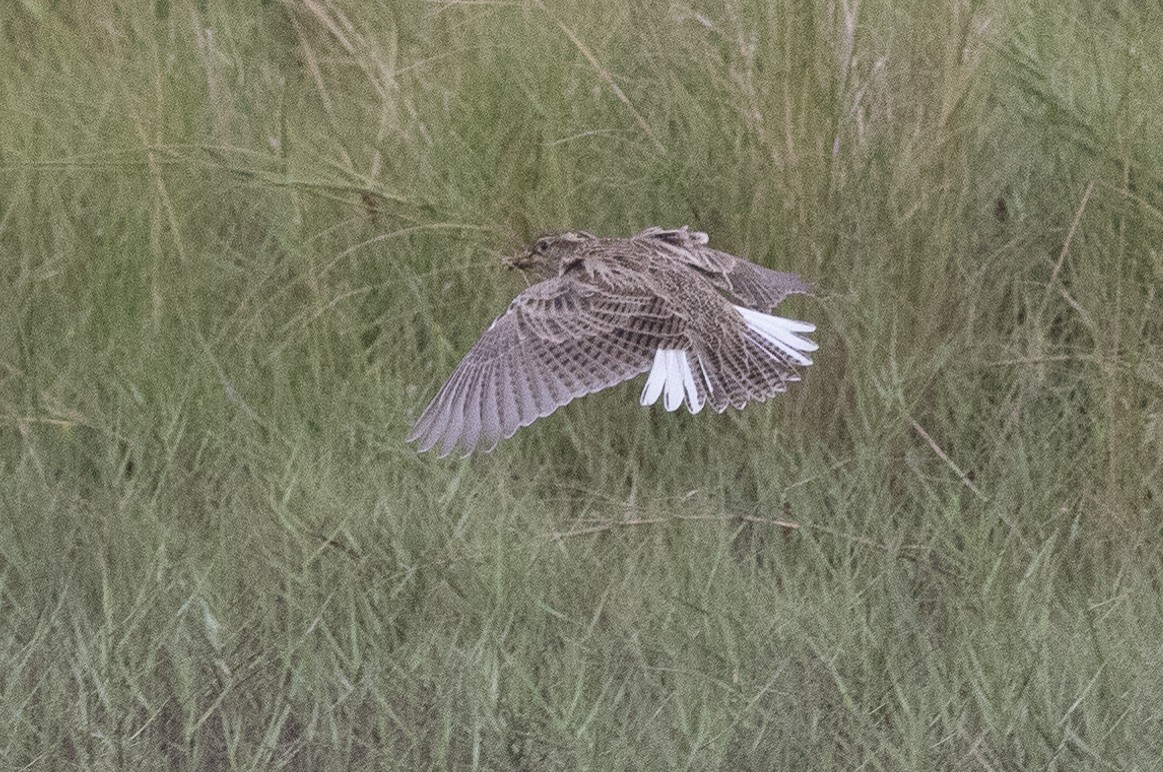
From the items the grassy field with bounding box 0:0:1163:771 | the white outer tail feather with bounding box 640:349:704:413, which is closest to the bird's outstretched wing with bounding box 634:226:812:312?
the grassy field with bounding box 0:0:1163:771

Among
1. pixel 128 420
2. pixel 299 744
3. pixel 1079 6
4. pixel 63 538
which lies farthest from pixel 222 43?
pixel 299 744

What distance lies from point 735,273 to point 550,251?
0.44 m

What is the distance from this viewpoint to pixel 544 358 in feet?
13.7

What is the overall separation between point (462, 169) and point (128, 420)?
108 cm

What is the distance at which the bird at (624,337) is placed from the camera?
410 cm

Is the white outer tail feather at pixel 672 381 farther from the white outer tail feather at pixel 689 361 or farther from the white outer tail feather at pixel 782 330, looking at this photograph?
the white outer tail feather at pixel 782 330

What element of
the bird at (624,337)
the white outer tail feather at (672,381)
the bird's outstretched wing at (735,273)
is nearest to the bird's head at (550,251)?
the bird at (624,337)

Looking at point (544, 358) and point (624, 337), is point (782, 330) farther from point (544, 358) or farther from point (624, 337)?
point (544, 358)

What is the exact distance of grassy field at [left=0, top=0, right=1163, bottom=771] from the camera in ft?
11.4

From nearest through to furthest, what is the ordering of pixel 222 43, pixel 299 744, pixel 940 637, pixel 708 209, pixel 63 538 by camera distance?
pixel 299 744
pixel 940 637
pixel 63 538
pixel 708 209
pixel 222 43

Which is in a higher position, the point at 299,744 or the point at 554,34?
the point at 554,34

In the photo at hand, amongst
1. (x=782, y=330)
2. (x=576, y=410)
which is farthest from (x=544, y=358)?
(x=782, y=330)

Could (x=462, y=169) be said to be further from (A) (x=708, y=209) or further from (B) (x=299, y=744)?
(B) (x=299, y=744)

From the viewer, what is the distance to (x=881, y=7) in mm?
4949
